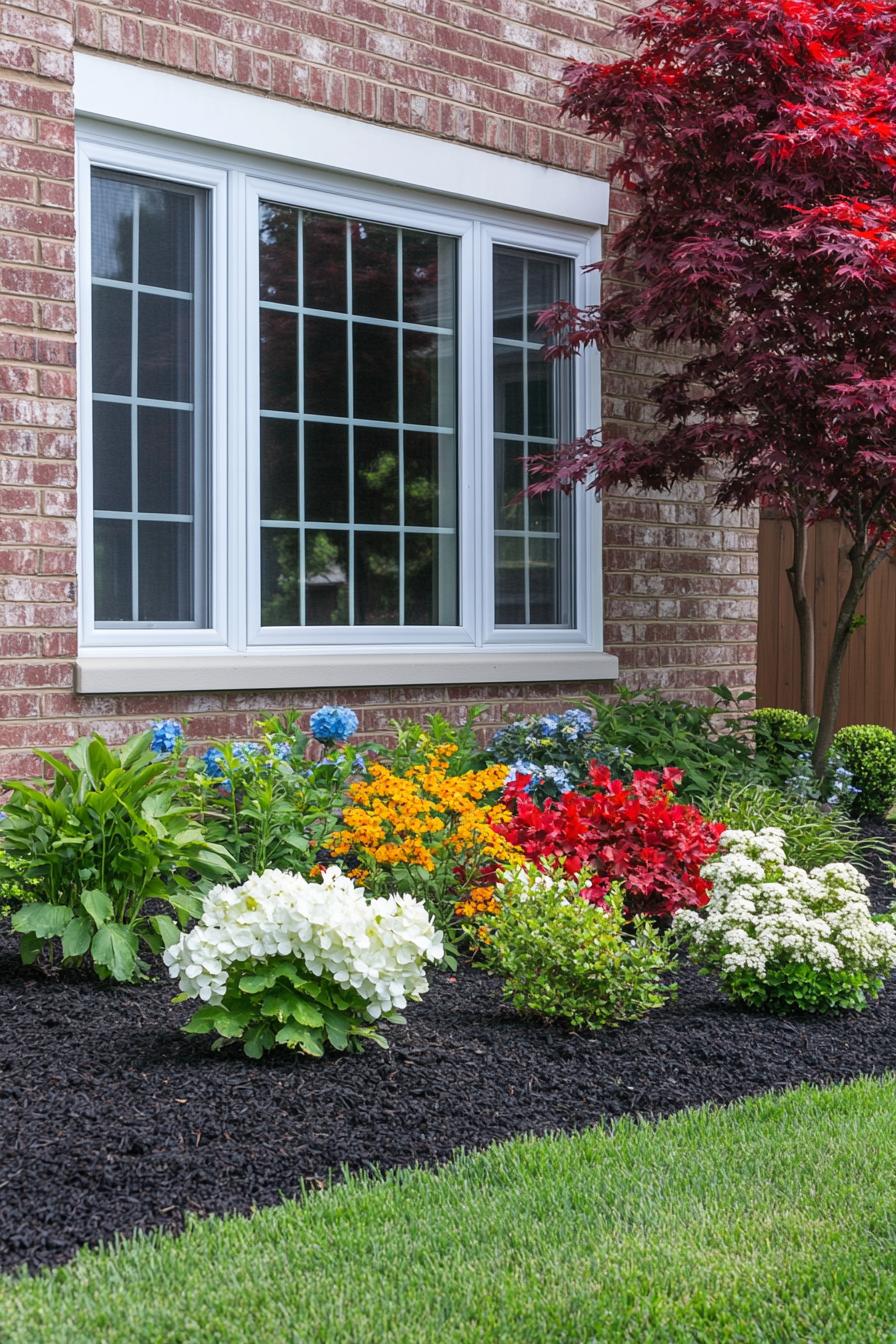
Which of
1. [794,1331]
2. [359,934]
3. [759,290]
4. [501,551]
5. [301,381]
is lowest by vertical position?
[794,1331]

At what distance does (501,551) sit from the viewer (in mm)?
7387

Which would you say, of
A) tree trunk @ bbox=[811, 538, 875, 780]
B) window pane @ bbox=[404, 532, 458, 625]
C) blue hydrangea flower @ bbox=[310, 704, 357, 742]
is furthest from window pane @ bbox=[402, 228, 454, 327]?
tree trunk @ bbox=[811, 538, 875, 780]

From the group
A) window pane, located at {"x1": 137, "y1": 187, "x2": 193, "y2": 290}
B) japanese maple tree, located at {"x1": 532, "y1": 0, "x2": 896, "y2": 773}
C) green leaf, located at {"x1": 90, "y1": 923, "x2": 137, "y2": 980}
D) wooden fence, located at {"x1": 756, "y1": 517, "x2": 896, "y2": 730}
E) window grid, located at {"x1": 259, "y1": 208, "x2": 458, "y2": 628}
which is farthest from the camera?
wooden fence, located at {"x1": 756, "y1": 517, "x2": 896, "y2": 730}

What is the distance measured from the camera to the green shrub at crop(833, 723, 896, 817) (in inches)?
324

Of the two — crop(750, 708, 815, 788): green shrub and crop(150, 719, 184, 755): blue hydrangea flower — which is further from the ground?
crop(150, 719, 184, 755): blue hydrangea flower

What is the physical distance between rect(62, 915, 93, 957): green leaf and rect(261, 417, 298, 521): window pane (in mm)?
2666

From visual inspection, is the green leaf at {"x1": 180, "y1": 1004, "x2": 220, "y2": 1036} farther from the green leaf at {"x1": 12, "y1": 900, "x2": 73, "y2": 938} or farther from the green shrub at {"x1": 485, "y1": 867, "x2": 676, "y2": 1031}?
the green shrub at {"x1": 485, "y1": 867, "x2": 676, "y2": 1031}

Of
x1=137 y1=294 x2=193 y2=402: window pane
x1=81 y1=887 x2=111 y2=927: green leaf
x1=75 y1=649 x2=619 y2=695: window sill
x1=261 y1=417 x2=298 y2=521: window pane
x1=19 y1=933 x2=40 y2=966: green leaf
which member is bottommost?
x1=19 y1=933 x2=40 y2=966: green leaf

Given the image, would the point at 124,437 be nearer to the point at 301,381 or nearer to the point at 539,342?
the point at 301,381

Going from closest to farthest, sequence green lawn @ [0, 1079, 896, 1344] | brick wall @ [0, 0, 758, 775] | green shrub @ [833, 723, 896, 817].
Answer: green lawn @ [0, 1079, 896, 1344] → brick wall @ [0, 0, 758, 775] → green shrub @ [833, 723, 896, 817]

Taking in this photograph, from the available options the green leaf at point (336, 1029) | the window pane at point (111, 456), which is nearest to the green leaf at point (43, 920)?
the green leaf at point (336, 1029)

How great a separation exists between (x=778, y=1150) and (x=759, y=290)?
14.8 ft

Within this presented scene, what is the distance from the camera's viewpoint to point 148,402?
6160mm

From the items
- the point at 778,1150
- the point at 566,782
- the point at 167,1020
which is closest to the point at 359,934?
the point at 167,1020
